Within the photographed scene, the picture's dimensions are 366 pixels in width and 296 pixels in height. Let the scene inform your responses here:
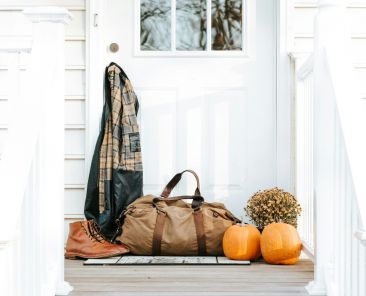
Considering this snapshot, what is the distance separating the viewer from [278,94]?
13.2 feet

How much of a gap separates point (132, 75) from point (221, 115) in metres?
0.56

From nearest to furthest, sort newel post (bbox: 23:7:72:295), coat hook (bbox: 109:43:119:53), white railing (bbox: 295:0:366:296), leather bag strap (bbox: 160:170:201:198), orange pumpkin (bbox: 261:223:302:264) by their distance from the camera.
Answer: white railing (bbox: 295:0:366:296) < newel post (bbox: 23:7:72:295) < orange pumpkin (bbox: 261:223:302:264) < leather bag strap (bbox: 160:170:201:198) < coat hook (bbox: 109:43:119:53)

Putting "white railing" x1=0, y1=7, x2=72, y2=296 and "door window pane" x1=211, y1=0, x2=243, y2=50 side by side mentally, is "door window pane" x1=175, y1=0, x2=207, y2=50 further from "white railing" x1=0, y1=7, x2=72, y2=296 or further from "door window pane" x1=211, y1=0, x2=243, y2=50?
"white railing" x1=0, y1=7, x2=72, y2=296

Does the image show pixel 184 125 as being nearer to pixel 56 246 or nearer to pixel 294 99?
pixel 294 99

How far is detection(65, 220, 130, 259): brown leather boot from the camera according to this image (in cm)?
357

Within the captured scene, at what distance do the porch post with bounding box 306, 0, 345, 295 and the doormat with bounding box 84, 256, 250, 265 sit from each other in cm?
65

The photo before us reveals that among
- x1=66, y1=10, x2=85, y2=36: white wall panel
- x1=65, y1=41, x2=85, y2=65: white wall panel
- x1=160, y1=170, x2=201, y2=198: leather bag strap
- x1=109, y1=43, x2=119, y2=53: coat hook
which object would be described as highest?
x1=66, y1=10, x2=85, y2=36: white wall panel

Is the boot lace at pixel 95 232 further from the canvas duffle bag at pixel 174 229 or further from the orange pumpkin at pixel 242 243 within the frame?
the orange pumpkin at pixel 242 243

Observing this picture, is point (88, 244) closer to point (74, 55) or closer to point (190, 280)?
point (190, 280)

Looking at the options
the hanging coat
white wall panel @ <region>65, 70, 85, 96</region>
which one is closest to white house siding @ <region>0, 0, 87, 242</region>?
white wall panel @ <region>65, 70, 85, 96</region>

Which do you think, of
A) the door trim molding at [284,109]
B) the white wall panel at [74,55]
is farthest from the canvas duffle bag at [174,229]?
the white wall panel at [74,55]

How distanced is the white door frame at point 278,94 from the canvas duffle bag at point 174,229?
1.63ft

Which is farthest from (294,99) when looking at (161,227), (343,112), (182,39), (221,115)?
(343,112)

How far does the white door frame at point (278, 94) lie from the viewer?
3.99 meters
